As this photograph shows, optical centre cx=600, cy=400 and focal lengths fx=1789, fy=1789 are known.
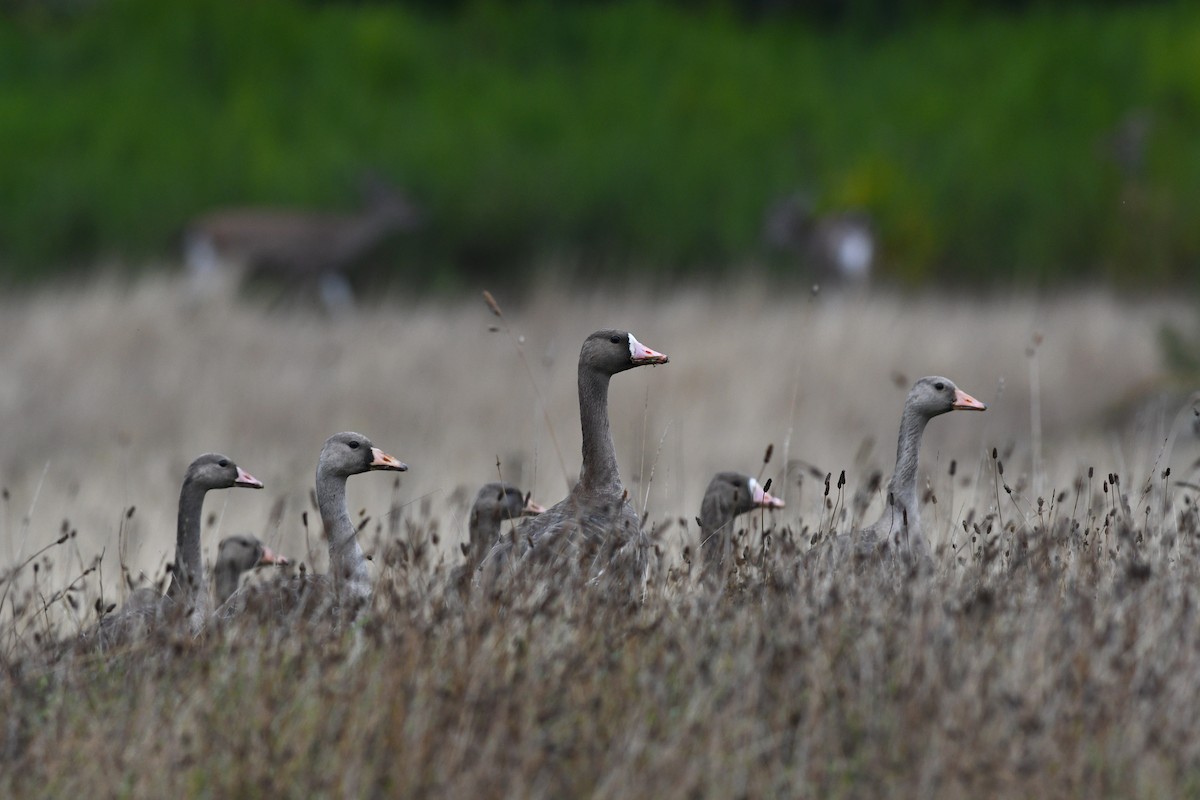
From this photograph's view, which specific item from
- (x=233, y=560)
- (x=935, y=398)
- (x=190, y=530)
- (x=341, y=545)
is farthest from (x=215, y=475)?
(x=935, y=398)

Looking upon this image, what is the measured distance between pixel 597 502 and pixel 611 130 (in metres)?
16.4

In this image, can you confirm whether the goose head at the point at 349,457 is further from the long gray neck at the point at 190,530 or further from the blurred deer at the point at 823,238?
the blurred deer at the point at 823,238

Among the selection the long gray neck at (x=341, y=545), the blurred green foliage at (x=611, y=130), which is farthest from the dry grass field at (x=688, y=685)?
the blurred green foliage at (x=611, y=130)

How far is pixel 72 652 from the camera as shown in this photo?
499cm

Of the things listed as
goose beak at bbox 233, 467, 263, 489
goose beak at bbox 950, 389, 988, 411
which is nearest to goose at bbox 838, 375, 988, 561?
goose beak at bbox 950, 389, 988, 411

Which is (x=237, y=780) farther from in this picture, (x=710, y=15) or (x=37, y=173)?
(x=710, y=15)

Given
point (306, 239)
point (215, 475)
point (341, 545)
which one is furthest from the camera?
point (306, 239)

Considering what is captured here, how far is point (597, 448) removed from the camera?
6.43m

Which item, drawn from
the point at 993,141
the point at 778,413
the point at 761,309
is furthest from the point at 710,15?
the point at 778,413

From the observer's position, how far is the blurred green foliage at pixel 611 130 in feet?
67.4

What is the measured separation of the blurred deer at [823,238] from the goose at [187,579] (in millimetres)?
13890

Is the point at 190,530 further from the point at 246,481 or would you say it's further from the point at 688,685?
the point at 688,685

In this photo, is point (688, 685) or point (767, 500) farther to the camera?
point (767, 500)

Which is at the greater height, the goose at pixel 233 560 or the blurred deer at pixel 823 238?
the blurred deer at pixel 823 238
